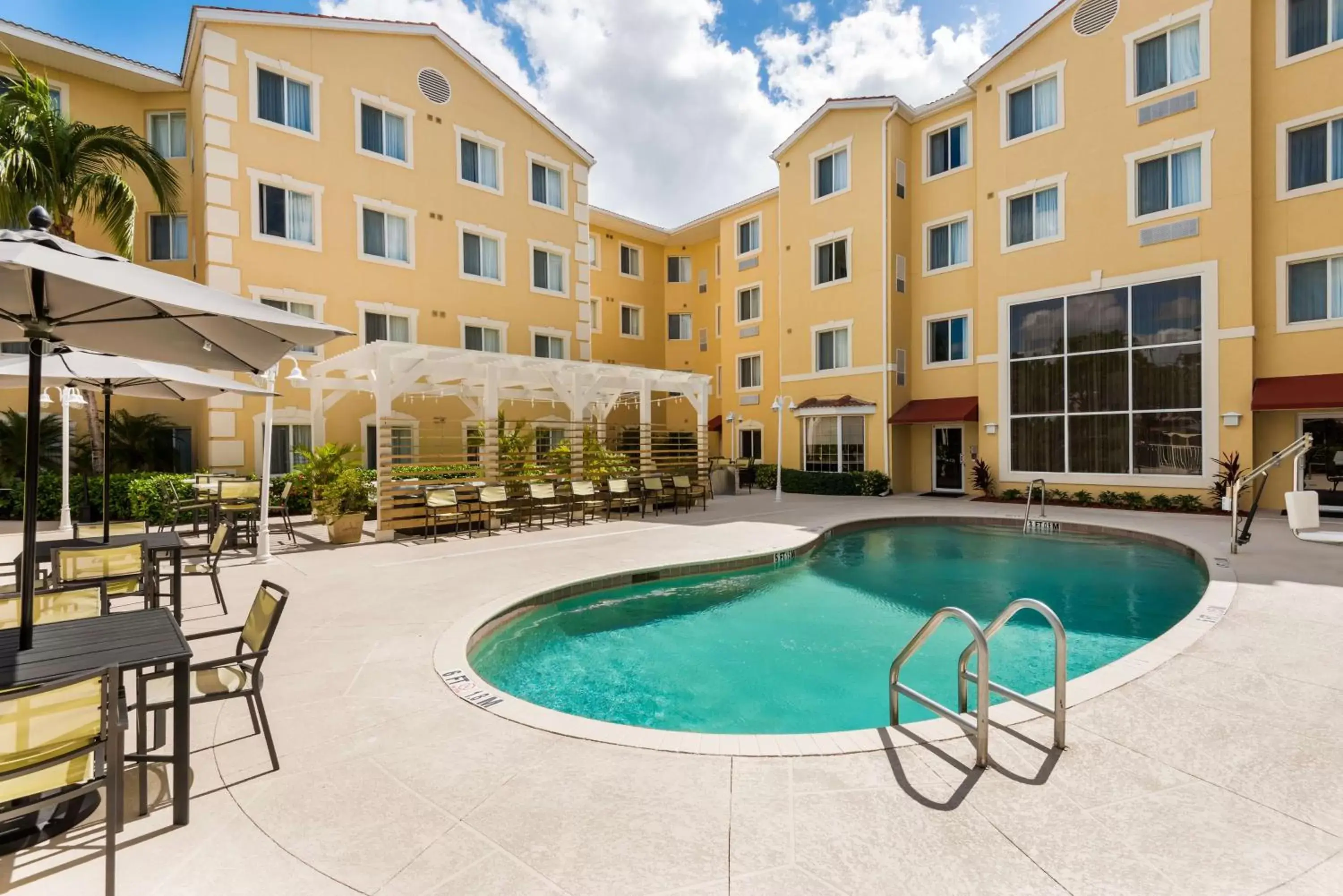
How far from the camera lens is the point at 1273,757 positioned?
3637 mm

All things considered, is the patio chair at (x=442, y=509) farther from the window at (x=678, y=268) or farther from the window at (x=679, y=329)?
the window at (x=678, y=268)

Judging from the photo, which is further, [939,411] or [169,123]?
[939,411]

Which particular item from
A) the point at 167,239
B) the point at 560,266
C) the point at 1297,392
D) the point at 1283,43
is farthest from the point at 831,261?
the point at 167,239

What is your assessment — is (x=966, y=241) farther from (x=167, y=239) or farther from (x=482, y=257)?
(x=167, y=239)

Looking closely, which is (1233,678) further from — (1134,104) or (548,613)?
(1134,104)

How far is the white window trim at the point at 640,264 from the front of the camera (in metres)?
27.4

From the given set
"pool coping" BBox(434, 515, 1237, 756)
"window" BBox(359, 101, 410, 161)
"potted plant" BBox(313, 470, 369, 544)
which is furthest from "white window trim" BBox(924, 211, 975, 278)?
"potted plant" BBox(313, 470, 369, 544)

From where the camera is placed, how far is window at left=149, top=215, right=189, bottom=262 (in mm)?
16328

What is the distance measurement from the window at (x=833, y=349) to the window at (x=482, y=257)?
11.1 m

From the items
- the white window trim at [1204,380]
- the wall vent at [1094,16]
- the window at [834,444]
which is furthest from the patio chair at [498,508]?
the wall vent at [1094,16]

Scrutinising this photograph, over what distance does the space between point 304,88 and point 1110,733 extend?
20191 millimetres

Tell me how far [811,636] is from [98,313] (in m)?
6.88

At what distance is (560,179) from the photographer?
70.6 ft

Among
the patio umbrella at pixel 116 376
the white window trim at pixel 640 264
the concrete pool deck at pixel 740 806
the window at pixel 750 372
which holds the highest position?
the white window trim at pixel 640 264
